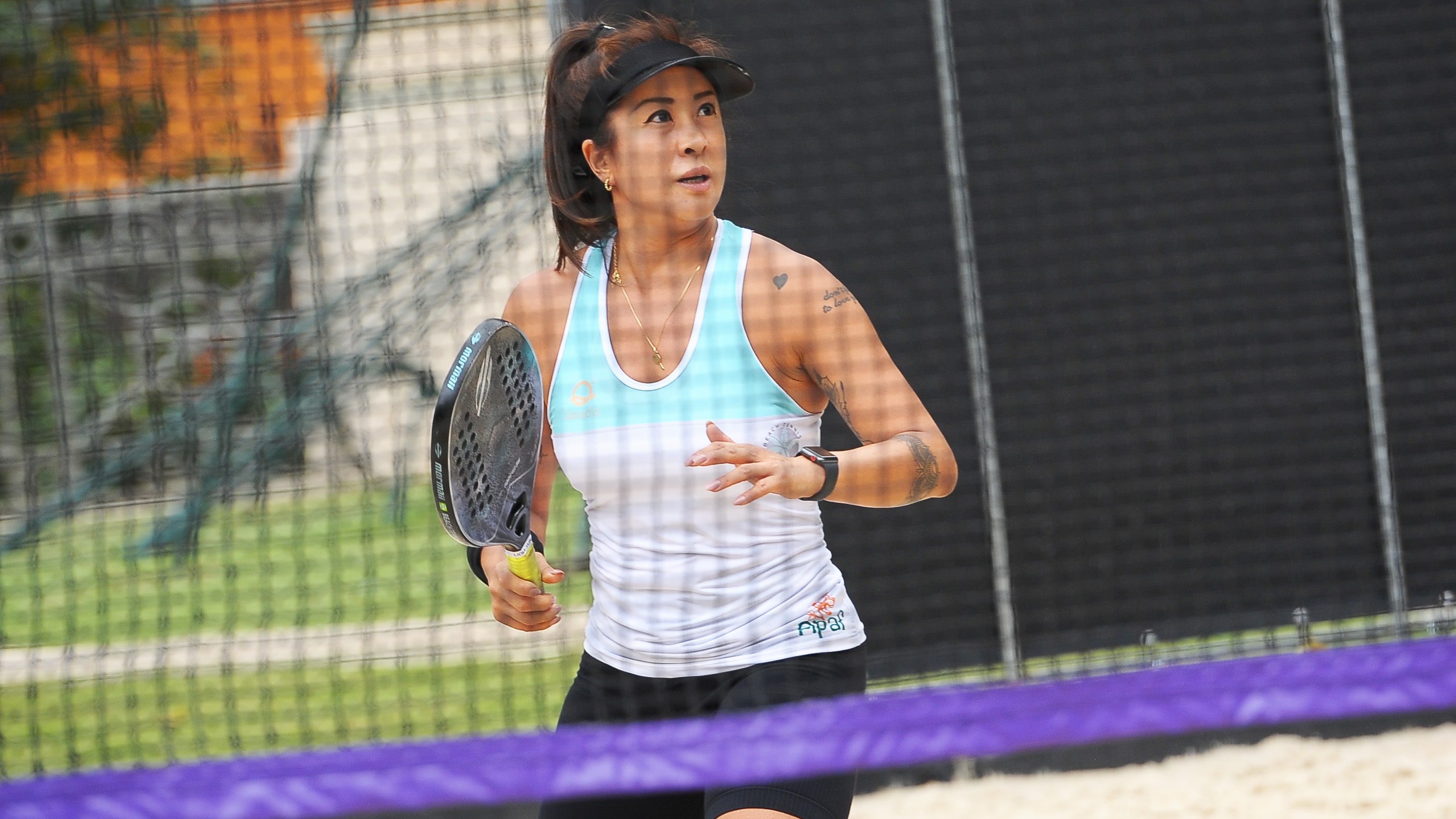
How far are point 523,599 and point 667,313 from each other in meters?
0.54

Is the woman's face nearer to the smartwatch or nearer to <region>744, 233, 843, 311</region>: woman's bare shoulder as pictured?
<region>744, 233, 843, 311</region>: woman's bare shoulder

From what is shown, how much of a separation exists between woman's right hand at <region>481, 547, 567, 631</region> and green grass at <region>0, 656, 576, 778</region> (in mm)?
1782

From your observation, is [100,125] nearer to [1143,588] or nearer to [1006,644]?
[1006,644]

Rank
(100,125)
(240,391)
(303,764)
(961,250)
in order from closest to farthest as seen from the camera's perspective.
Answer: (303,764) → (961,250) → (100,125) → (240,391)

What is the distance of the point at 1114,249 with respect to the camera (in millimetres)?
4289

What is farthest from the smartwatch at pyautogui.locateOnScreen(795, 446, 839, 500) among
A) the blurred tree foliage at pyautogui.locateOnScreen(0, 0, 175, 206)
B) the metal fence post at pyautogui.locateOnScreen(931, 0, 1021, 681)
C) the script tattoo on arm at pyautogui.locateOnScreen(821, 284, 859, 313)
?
the metal fence post at pyautogui.locateOnScreen(931, 0, 1021, 681)

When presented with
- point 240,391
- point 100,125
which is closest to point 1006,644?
point 100,125

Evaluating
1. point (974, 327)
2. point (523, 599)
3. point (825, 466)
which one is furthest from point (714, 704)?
point (974, 327)

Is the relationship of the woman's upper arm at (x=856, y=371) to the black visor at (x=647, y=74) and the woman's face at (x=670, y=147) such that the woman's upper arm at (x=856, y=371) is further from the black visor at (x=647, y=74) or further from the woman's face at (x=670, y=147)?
Answer: the black visor at (x=647, y=74)

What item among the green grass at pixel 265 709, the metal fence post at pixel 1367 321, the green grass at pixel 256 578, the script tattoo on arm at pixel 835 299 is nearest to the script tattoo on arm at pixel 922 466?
the script tattoo on arm at pixel 835 299

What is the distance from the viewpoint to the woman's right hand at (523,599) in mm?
2172

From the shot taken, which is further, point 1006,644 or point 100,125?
point 100,125

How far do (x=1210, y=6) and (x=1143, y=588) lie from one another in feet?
6.25

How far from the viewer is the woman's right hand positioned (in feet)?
7.13
